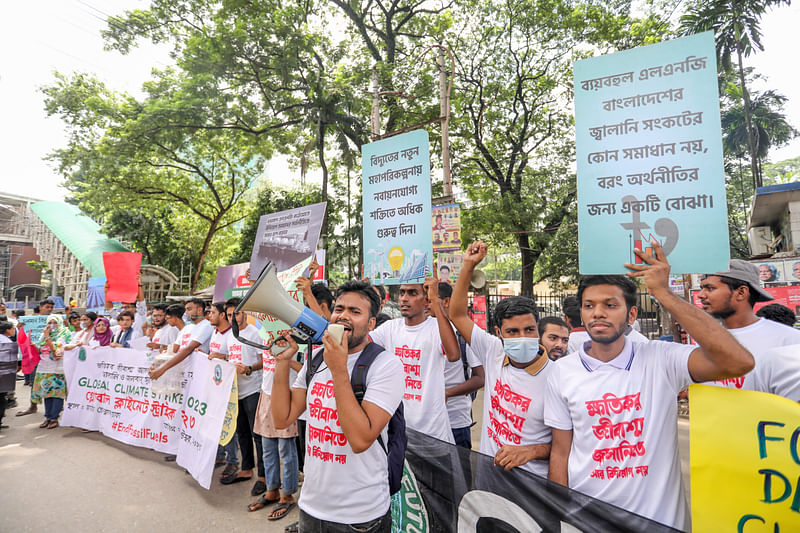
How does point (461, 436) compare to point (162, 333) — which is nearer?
point (461, 436)

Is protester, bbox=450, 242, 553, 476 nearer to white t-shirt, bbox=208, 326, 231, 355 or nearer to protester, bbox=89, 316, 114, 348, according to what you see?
white t-shirt, bbox=208, 326, 231, 355

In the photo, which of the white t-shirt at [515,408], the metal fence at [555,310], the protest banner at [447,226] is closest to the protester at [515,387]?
the white t-shirt at [515,408]

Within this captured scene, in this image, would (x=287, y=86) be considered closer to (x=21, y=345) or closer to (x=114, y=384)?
(x=21, y=345)

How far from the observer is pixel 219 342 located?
174 inches

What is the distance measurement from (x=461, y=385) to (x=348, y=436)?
161 cm

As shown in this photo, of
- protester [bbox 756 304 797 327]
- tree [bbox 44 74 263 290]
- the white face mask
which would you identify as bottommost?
the white face mask

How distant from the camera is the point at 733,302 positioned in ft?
7.72

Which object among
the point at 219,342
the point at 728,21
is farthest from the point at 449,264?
the point at 728,21

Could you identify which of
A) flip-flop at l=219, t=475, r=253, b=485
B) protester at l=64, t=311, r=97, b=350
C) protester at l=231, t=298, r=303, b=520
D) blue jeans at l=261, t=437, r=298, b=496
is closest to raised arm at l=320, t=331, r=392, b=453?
protester at l=231, t=298, r=303, b=520

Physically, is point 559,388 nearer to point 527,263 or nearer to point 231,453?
point 231,453

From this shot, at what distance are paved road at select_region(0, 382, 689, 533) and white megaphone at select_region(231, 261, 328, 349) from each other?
8.00 feet

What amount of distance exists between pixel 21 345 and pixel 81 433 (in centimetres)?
307

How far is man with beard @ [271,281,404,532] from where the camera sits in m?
1.65

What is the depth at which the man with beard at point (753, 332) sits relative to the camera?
1.87 m
